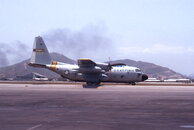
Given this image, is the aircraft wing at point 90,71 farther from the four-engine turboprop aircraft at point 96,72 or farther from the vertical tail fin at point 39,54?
the vertical tail fin at point 39,54

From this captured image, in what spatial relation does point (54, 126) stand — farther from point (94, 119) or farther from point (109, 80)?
point (109, 80)

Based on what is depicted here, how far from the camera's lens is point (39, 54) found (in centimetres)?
5366

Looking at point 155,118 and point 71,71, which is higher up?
point 71,71

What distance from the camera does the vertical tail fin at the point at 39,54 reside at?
5366 centimetres

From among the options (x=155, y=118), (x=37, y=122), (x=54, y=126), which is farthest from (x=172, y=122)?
(x=37, y=122)

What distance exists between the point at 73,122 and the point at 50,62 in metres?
41.2

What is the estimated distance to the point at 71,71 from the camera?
5144 centimetres

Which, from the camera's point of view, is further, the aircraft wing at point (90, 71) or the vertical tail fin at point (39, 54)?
the vertical tail fin at point (39, 54)

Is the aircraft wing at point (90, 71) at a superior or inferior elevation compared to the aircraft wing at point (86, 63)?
inferior

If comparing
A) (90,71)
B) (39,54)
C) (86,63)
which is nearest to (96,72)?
(90,71)

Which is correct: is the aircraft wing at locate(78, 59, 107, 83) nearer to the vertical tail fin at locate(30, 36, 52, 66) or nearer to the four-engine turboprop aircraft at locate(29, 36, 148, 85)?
the four-engine turboprop aircraft at locate(29, 36, 148, 85)

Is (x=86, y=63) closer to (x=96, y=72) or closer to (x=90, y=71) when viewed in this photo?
(x=90, y=71)

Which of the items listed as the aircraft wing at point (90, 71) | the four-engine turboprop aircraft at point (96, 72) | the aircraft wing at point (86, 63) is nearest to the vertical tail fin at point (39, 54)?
the four-engine turboprop aircraft at point (96, 72)

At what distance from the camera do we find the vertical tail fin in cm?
5366
